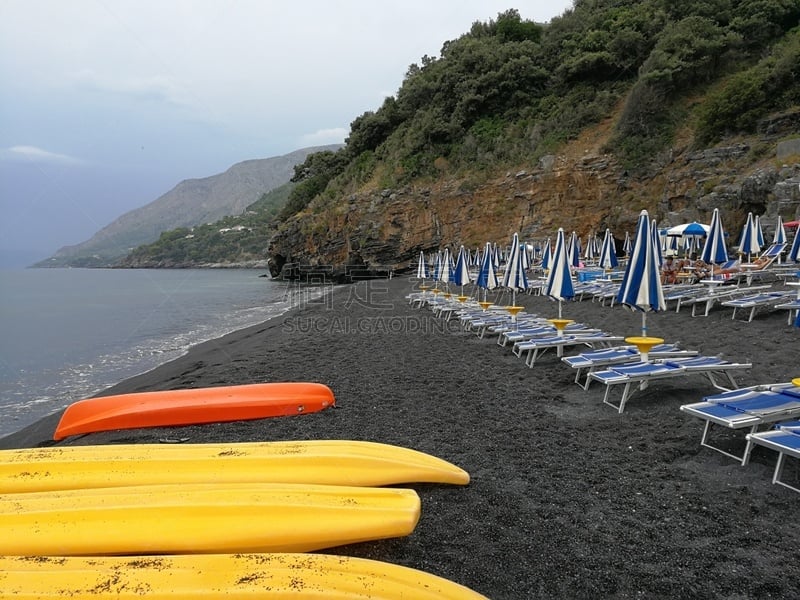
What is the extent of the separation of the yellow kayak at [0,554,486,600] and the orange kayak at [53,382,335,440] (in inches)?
148

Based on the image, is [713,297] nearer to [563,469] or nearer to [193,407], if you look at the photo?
[563,469]

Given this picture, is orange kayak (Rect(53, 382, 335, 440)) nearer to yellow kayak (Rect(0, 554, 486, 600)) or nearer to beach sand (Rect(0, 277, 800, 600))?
beach sand (Rect(0, 277, 800, 600))

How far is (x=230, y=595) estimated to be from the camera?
242 centimetres

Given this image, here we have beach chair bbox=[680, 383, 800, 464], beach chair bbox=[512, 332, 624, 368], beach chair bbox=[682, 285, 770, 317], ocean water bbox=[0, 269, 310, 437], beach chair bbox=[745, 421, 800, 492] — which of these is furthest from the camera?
ocean water bbox=[0, 269, 310, 437]

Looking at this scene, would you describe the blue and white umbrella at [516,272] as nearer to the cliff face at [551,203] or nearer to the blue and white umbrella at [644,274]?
the blue and white umbrella at [644,274]

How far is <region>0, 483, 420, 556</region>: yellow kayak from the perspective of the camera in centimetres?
291

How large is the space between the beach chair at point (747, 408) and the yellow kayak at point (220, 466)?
2.29 meters

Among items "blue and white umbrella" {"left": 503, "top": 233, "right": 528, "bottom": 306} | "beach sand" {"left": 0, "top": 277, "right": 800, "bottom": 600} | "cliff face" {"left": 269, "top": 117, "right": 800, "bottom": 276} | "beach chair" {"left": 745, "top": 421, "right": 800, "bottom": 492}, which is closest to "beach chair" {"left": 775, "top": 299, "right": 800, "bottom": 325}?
"beach sand" {"left": 0, "top": 277, "right": 800, "bottom": 600}

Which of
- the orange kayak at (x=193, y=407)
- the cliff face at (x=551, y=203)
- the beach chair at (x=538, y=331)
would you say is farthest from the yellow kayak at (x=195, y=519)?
the cliff face at (x=551, y=203)

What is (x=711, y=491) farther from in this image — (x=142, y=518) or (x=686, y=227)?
(x=686, y=227)

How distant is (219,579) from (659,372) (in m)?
5.33

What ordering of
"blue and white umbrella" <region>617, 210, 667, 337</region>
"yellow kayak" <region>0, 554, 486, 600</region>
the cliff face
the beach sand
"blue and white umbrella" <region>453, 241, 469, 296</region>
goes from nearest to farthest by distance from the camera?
"yellow kayak" <region>0, 554, 486, 600</region>
the beach sand
"blue and white umbrella" <region>617, 210, 667, 337</region>
"blue and white umbrella" <region>453, 241, 469, 296</region>
the cliff face

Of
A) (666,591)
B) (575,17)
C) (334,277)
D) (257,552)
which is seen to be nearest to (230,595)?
(257,552)

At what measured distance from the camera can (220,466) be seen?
3859 millimetres
